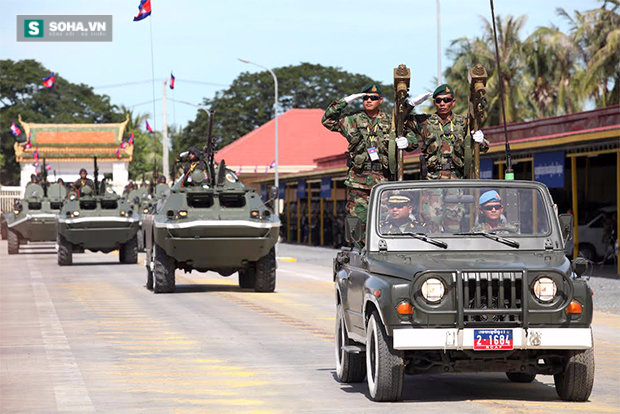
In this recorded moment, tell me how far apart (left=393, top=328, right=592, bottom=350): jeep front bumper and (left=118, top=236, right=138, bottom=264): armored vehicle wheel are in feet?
85.9

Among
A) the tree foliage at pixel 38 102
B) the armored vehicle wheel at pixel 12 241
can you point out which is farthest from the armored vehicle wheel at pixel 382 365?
the tree foliage at pixel 38 102

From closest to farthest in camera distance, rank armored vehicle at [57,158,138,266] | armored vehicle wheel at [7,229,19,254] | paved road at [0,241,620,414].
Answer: paved road at [0,241,620,414], armored vehicle at [57,158,138,266], armored vehicle wheel at [7,229,19,254]

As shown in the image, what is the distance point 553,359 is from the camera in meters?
9.42

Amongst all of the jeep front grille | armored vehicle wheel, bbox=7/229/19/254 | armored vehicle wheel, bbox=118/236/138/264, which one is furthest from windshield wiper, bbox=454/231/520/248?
armored vehicle wheel, bbox=7/229/19/254

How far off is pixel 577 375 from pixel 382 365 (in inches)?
55.1

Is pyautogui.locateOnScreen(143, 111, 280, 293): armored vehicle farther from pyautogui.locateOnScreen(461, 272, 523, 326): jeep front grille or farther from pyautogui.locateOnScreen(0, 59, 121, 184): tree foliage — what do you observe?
pyautogui.locateOnScreen(0, 59, 121, 184): tree foliage

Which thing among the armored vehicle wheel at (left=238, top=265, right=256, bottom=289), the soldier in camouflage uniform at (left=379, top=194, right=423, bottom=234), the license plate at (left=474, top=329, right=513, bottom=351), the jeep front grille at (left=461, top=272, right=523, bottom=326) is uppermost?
the soldier in camouflage uniform at (left=379, top=194, right=423, bottom=234)

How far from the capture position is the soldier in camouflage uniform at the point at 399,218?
33.1 ft

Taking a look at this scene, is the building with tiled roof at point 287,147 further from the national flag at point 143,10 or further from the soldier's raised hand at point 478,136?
the soldier's raised hand at point 478,136

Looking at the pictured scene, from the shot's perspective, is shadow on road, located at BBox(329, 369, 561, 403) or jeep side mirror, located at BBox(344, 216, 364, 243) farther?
jeep side mirror, located at BBox(344, 216, 364, 243)

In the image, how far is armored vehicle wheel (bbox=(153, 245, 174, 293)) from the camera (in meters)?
22.7

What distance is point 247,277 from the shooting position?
24781 millimetres

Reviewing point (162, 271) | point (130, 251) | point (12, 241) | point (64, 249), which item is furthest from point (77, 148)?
point (162, 271)

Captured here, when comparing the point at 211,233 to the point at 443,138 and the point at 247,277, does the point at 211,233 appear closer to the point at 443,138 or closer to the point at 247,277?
the point at 247,277
